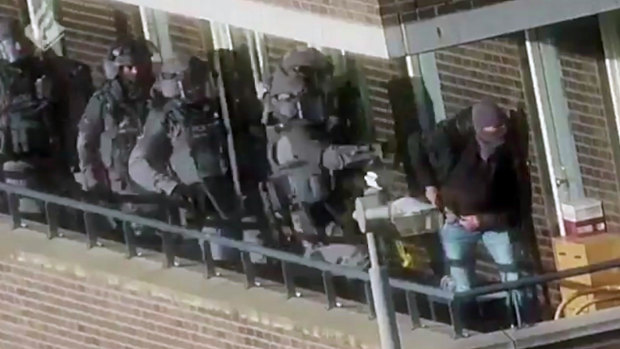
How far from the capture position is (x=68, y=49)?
402cm

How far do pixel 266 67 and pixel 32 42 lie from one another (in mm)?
721

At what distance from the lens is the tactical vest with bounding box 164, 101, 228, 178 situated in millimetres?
3762

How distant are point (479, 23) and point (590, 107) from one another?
1.21 ft

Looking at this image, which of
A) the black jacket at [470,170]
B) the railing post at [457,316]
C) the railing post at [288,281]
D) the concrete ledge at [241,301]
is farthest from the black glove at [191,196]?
the railing post at [457,316]

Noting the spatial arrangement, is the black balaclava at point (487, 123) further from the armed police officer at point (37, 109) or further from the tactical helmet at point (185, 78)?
the armed police officer at point (37, 109)

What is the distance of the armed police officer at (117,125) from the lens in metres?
3.85

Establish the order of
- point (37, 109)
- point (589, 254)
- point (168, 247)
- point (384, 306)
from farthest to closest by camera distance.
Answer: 1. point (37, 109)
2. point (168, 247)
3. point (589, 254)
4. point (384, 306)

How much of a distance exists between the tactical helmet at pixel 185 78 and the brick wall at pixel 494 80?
0.60 meters

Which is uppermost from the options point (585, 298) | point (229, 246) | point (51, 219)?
point (51, 219)

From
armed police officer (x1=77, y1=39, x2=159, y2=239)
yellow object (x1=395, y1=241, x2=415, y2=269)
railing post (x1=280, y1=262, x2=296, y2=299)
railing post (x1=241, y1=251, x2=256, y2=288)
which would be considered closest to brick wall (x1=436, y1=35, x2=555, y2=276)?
yellow object (x1=395, y1=241, x2=415, y2=269)

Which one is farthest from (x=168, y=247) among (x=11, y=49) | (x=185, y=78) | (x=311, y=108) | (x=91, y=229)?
(x=11, y=49)

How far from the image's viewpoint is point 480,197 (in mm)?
3502

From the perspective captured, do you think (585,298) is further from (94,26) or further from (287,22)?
(94,26)

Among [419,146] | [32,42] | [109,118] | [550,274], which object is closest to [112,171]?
[109,118]
